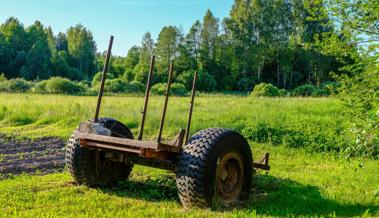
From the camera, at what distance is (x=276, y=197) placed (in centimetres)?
620

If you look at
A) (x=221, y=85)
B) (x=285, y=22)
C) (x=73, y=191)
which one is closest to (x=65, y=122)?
(x=73, y=191)

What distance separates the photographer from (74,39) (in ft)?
307

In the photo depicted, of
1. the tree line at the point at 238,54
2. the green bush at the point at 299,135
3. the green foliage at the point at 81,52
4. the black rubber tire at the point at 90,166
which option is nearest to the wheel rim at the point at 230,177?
the black rubber tire at the point at 90,166

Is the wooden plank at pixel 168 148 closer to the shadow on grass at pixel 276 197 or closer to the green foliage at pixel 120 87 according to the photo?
the shadow on grass at pixel 276 197

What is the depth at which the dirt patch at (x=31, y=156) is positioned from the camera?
783 centimetres

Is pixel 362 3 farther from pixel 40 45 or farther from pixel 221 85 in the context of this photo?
pixel 40 45

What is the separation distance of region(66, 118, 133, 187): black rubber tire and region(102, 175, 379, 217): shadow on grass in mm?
185

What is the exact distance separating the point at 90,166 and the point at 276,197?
9.15 ft

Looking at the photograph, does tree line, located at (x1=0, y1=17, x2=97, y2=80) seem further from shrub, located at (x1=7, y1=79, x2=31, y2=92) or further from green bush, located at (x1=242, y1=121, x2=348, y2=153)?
green bush, located at (x1=242, y1=121, x2=348, y2=153)

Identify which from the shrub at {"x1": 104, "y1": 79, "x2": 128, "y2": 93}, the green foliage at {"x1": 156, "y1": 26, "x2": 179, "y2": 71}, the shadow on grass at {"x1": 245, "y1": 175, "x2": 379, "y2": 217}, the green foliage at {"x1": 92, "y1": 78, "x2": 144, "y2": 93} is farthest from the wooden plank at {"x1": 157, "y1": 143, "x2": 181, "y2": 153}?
the green foliage at {"x1": 156, "y1": 26, "x2": 179, "y2": 71}

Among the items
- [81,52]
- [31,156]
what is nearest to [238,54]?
[81,52]

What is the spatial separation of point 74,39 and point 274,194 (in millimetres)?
92733

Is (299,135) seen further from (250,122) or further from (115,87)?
(115,87)

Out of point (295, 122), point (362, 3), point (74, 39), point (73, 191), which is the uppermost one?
point (74, 39)
